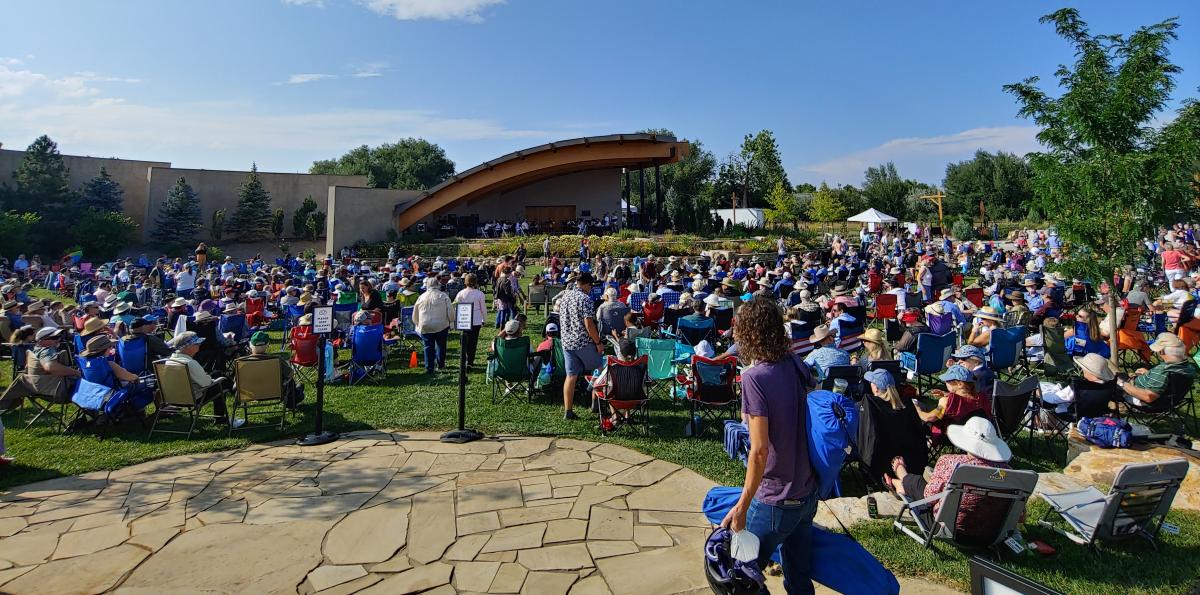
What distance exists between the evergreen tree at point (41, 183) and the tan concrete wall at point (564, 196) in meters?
21.3

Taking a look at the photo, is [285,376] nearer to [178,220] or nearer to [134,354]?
[134,354]

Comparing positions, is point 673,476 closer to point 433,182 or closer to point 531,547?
point 531,547

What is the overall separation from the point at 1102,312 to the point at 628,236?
2335 cm

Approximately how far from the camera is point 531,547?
171 inches

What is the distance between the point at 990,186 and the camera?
51812 millimetres

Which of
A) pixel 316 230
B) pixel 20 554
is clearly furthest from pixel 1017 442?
pixel 316 230

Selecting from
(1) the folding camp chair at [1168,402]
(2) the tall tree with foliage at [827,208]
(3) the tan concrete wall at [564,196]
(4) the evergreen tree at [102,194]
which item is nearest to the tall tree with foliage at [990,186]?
(2) the tall tree with foliage at [827,208]

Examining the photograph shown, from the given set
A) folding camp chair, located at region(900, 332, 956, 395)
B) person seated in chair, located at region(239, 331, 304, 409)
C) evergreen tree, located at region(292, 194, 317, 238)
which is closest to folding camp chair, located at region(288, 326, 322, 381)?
person seated in chair, located at region(239, 331, 304, 409)

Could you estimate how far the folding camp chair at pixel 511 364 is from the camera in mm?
7625

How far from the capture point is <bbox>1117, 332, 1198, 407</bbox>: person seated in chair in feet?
19.7

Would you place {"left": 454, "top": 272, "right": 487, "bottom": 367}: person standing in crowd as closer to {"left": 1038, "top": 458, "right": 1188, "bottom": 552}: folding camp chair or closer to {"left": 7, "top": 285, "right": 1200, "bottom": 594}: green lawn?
{"left": 7, "top": 285, "right": 1200, "bottom": 594}: green lawn

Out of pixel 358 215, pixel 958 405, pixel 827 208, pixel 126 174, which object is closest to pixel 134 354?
pixel 958 405

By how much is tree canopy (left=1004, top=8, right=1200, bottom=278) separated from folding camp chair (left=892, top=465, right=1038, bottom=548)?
4.64 meters

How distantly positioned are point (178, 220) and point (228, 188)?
4.45 m
